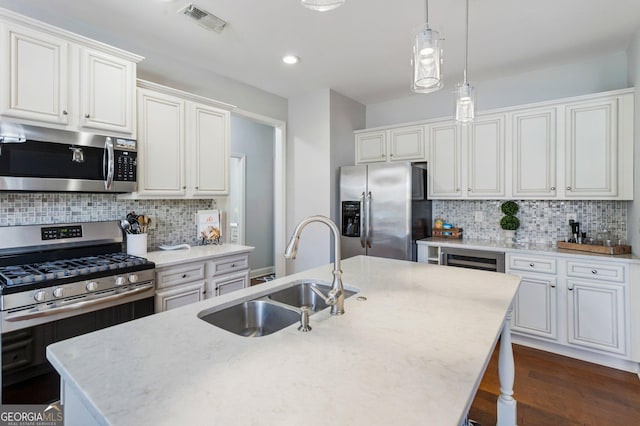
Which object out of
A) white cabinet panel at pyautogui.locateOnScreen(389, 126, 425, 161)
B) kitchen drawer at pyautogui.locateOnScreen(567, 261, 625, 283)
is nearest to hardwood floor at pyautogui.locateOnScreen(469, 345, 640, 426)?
kitchen drawer at pyautogui.locateOnScreen(567, 261, 625, 283)

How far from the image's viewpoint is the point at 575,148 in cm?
288

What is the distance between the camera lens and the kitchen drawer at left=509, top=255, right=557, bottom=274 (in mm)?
2805

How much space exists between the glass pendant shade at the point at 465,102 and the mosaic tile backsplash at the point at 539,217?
1989mm

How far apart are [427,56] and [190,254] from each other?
2212 mm

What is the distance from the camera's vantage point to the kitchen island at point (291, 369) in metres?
0.70

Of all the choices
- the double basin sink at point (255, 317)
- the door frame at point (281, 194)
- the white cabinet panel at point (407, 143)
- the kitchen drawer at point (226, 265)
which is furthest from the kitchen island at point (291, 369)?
the door frame at point (281, 194)

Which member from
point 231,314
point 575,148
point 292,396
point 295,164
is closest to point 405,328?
point 292,396

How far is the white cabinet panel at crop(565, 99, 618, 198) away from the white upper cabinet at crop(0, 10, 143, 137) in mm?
3606

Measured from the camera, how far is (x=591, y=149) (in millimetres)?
2814

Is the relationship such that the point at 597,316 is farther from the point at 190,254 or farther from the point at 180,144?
the point at 180,144

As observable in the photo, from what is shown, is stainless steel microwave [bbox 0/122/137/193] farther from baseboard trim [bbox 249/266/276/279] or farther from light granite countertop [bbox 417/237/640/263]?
baseboard trim [bbox 249/266/276/279]

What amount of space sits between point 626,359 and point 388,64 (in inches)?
123

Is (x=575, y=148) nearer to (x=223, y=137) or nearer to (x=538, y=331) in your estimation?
(x=538, y=331)

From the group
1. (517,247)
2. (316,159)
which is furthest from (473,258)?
(316,159)
